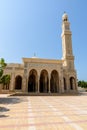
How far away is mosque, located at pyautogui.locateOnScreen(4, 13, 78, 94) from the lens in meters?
30.5

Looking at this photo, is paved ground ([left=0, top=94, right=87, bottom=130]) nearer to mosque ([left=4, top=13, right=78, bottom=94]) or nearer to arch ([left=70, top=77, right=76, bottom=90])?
mosque ([left=4, top=13, right=78, bottom=94])

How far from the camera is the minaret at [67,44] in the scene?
117 ft

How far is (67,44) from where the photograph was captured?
3759 cm

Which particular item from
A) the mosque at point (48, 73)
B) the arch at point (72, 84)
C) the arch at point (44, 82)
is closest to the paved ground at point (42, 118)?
the mosque at point (48, 73)

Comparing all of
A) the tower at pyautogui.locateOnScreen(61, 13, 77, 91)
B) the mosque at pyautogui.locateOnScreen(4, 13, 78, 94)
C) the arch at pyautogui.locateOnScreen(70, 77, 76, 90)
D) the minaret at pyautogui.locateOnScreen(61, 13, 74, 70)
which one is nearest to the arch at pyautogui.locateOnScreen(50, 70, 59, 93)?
the mosque at pyautogui.locateOnScreen(4, 13, 78, 94)

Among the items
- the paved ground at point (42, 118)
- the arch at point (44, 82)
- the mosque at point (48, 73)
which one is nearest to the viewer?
the paved ground at point (42, 118)

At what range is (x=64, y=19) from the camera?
40.0 m

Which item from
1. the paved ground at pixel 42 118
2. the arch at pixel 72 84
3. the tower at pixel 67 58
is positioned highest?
the tower at pixel 67 58

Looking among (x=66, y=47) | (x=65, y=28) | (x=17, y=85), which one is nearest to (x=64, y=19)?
(x=65, y=28)

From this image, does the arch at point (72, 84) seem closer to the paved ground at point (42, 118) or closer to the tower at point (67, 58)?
the tower at point (67, 58)

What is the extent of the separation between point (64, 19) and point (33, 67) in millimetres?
18640

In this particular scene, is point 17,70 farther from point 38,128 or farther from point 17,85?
point 38,128

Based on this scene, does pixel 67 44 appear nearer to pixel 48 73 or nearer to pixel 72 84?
pixel 72 84

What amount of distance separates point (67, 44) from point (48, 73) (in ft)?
37.5
